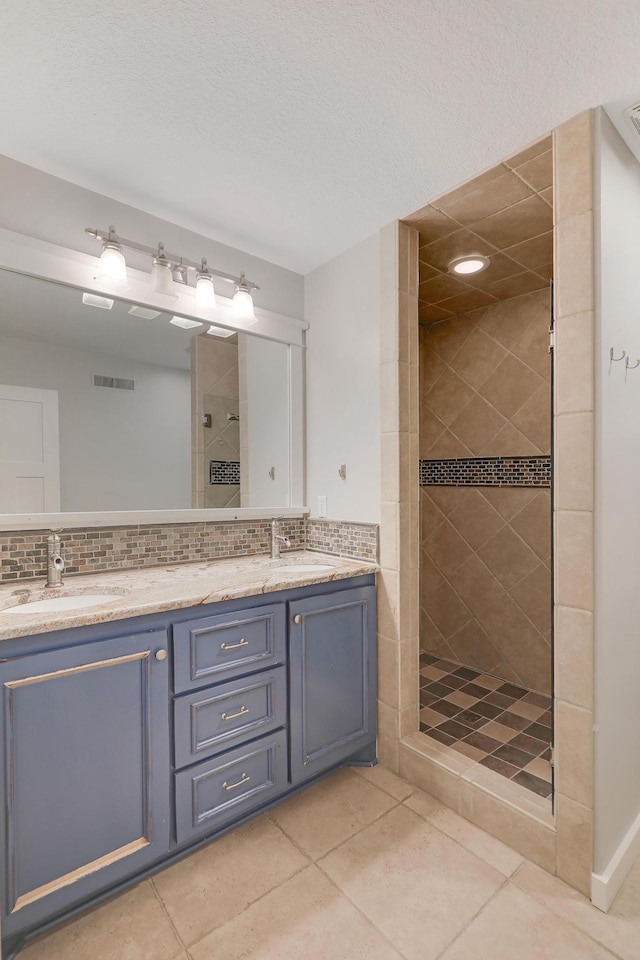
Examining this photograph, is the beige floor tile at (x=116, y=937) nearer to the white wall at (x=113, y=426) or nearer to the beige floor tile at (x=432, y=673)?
the white wall at (x=113, y=426)

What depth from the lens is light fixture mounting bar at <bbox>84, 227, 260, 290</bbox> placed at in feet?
5.70

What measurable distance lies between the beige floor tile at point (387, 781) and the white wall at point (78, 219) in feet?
7.43

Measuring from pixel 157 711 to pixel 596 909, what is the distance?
142 cm

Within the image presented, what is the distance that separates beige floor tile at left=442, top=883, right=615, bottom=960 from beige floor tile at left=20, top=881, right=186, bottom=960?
778mm

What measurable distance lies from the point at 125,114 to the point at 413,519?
1.76m

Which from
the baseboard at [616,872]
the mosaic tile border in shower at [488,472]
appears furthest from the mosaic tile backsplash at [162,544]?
the baseboard at [616,872]

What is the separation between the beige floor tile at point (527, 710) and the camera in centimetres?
239

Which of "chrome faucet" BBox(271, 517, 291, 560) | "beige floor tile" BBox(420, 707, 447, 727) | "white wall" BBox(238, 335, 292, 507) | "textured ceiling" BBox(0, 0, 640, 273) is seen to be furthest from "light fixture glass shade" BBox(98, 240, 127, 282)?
"beige floor tile" BBox(420, 707, 447, 727)

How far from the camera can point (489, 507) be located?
289cm

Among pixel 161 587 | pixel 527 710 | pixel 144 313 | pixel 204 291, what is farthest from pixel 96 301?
pixel 527 710

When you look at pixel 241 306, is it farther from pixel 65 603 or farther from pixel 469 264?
pixel 65 603

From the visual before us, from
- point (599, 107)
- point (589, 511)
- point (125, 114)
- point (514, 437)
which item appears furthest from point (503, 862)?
point (125, 114)

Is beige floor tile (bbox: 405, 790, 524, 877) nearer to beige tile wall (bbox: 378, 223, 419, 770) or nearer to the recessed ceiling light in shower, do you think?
beige tile wall (bbox: 378, 223, 419, 770)

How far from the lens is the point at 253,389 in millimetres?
2352
